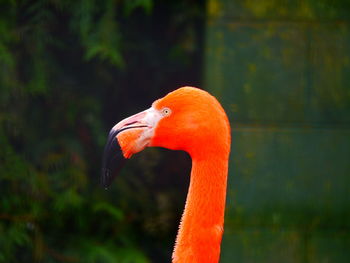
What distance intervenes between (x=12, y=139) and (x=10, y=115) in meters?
0.17

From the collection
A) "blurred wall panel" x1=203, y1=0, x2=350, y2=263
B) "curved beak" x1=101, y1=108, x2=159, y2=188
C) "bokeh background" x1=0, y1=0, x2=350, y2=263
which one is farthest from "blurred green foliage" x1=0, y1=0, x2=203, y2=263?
"curved beak" x1=101, y1=108, x2=159, y2=188

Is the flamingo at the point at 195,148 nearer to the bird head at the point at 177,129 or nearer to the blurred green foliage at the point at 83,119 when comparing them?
the bird head at the point at 177,129

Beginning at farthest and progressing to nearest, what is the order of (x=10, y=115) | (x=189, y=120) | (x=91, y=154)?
(x=91, y=154)
(x=10, y=115)
(x=189, y=120)

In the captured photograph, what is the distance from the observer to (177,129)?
1.93 metres

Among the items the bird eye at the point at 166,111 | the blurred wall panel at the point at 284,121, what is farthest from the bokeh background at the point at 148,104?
the bird eye at the point at 166,111

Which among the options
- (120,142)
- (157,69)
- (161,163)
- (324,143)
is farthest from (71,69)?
(120,142)

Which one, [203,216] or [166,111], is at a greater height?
[166,111]

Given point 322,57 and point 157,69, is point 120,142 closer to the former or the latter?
point 322,57

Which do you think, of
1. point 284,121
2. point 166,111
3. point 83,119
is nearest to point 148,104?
point 83,119

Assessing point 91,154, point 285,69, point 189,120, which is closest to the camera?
Answer: point 189,120

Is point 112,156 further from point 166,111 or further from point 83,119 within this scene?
point 83,119

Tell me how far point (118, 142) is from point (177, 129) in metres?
0.17

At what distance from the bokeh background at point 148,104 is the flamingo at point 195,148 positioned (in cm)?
137

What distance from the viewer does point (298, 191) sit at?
10.9 feet
